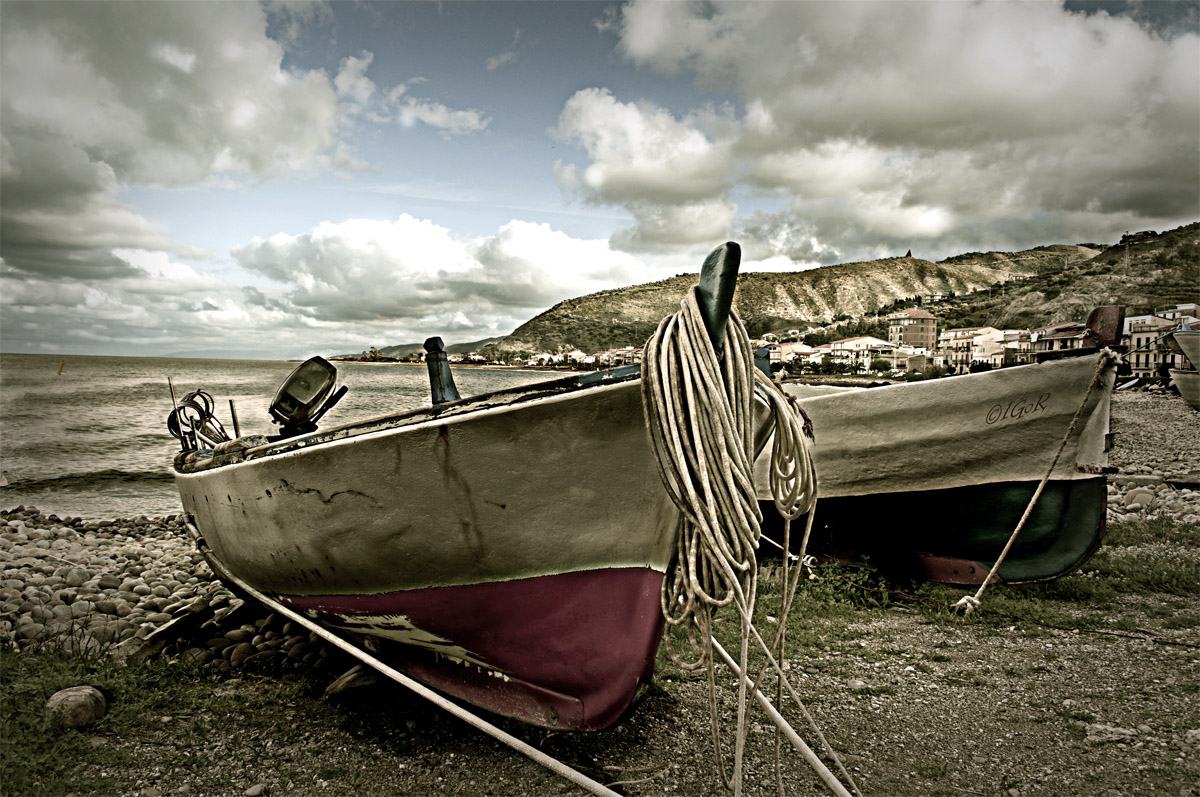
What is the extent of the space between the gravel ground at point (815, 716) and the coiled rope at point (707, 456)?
4.35ft

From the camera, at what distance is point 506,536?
2863mm

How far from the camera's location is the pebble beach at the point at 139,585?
4.40 m

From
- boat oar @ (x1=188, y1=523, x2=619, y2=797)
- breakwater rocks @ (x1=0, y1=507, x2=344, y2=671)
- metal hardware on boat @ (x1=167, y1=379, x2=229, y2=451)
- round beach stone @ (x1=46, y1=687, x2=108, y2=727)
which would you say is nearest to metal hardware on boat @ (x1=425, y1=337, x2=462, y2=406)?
boat oar @ (x1=188, y1=523, x2=619, y2=797)

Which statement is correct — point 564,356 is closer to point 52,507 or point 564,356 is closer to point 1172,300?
point 1172,300

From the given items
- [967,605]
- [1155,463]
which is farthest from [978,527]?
[1155,463]

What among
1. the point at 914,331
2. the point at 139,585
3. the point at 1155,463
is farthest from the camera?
the point at 914,331

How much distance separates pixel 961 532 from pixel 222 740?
19.8 ft

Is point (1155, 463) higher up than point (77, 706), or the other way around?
point (77, 706)

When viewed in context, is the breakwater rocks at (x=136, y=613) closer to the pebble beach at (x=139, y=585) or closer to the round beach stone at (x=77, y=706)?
the pebble beach at (x=139, y=585)

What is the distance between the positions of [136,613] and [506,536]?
447cm

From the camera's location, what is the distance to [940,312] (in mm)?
117250

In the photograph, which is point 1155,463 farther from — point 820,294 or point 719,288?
point 820,294

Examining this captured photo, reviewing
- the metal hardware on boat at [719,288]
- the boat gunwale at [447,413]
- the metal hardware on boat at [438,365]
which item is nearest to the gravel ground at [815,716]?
the boat gunwale at [447,413]

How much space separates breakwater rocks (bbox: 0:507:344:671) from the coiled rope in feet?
10.3
